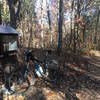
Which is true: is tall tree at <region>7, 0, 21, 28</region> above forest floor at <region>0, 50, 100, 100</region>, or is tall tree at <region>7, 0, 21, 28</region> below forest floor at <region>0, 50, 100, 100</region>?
above

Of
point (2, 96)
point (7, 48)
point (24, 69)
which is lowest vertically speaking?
point (2, 96)

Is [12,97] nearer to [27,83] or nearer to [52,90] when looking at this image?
[27,83]

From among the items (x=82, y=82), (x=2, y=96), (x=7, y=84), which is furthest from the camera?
(x=82, y=82)

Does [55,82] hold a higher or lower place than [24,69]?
lower

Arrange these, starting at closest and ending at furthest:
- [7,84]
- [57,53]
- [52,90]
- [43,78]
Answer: [7,84]
[52,90]
[43,78]
[57,53]

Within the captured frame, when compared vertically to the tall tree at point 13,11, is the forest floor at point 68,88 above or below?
below

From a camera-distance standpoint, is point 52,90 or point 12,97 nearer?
point 12,97

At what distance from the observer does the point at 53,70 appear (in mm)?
7844

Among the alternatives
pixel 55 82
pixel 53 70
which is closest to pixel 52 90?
pixel 55 82

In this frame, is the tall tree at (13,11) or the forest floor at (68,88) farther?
the tall tree at (13,11)

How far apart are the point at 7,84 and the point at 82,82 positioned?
3.44 m

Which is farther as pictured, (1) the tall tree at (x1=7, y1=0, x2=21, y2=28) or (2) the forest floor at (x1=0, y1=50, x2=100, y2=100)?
(1) the tall tree at (x1=7, y1=0, x2=21, y2=28)

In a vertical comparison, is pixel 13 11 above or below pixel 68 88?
above

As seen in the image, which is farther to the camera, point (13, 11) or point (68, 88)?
point (13, 11)
